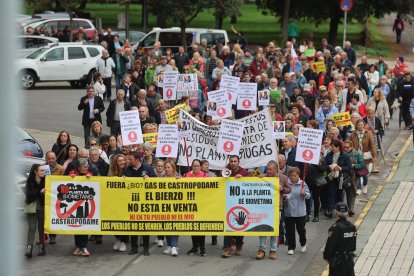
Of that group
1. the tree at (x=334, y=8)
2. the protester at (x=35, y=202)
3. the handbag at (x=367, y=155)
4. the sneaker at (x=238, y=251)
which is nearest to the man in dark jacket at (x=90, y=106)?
the handbag at (x=367, y=155)

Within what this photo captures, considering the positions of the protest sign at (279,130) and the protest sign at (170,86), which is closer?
the protest sign at (279,130)

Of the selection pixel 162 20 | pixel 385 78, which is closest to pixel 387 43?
pixel 162 20

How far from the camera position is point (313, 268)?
12938 millimetres

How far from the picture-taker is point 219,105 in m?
18.5

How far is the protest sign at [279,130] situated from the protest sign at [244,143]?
2.71 feet

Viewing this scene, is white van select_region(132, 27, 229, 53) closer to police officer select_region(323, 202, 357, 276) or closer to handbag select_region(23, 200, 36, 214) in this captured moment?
handbag select_region(23, 200, 36, 214)

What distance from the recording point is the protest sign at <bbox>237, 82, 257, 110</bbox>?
2038 centimetres

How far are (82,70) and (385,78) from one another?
39.0 feet

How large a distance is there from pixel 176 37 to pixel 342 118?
716 inches

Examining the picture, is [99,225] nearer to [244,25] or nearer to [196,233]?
[196,233]

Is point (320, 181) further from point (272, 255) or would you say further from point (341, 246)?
point (341, 246)

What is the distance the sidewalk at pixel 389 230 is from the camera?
1271 centimetres

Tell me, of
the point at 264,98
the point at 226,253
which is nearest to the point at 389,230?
the point at 226,253

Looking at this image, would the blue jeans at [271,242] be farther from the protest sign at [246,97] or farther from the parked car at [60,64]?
the parked car at [60,64]
